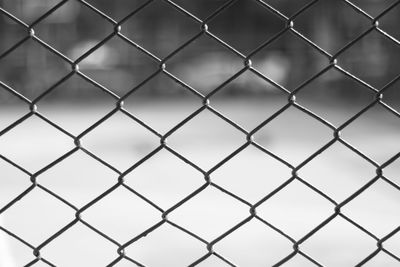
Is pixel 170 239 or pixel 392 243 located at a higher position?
pixel 170 239

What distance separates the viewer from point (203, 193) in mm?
6125

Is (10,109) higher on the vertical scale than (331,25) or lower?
lower

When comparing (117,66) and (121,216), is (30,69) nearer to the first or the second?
(117,66)

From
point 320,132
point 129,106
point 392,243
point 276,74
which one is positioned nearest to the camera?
point 392,243

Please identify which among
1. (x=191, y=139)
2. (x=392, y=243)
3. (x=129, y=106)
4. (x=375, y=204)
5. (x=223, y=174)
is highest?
(x=129, y=106)

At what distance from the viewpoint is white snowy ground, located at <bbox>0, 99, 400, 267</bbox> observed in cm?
425

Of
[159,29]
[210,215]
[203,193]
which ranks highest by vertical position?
[159,29]

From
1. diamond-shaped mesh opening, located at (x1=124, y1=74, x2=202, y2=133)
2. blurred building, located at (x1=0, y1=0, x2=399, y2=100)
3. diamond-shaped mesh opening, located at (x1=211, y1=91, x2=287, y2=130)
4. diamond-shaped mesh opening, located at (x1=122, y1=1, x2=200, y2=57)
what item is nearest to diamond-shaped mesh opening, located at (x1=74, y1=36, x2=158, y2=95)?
blurred building, located at (x1=0, y1=0, x2=399, y2=100)

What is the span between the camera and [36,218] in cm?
529

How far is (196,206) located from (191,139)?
4.33 m

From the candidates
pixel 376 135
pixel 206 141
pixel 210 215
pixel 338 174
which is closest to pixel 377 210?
pixel 210 215

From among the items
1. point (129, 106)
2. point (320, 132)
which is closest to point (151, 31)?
point (129, 106)

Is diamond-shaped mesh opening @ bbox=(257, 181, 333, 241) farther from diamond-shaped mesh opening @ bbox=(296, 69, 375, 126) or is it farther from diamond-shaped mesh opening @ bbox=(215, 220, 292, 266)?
diamond-shaped mesh opening @ bbox=(296, 69, 375, 126)

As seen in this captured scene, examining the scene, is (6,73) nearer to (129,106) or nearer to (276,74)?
(129,106)
